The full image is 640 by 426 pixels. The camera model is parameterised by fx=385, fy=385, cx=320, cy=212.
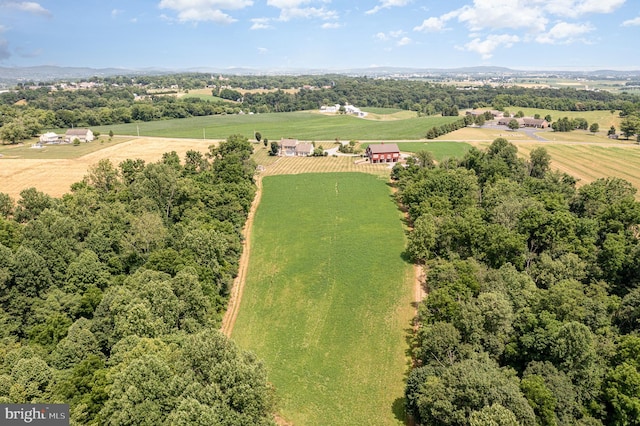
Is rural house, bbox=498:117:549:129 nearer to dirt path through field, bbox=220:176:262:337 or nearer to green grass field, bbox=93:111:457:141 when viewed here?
green grass field, bbox=93:111:457:141

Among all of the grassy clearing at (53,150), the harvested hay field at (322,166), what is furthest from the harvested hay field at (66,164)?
the harvested hay field at (322,166)

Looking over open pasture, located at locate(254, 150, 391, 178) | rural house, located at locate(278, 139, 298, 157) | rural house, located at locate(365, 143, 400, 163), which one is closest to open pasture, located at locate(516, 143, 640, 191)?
rural house, located at locate(365, 143, 400, 163)

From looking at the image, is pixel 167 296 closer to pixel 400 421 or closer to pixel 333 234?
pixel 400 421

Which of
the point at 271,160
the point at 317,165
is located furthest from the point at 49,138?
the point at 317,165

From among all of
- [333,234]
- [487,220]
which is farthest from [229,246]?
[487,220]

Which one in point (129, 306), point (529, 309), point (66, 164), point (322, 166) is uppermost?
point (66, 164)

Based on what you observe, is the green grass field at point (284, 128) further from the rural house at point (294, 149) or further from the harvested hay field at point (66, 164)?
the rural house at point (294, 149)

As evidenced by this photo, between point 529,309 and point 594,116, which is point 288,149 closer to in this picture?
point 529,309
